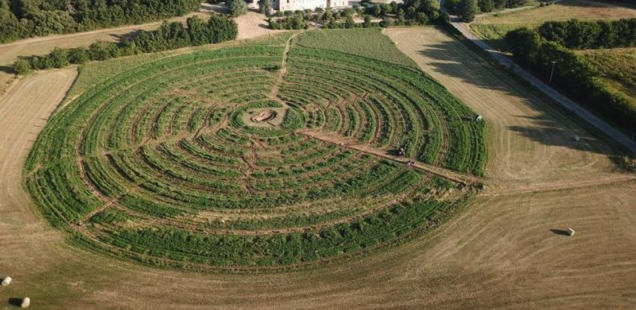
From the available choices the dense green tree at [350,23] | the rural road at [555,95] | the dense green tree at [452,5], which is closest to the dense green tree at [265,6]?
the dense green tree at [350,23]

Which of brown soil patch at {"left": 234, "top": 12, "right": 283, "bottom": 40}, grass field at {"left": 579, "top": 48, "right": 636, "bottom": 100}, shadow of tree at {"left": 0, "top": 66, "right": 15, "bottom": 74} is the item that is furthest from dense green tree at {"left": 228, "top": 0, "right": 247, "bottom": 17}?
grass field at {"left": 579, "top": 48, "right": 636, "bottom": 100}

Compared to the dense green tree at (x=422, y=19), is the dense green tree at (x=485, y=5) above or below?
above

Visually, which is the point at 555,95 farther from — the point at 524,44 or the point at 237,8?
the point at 237,8

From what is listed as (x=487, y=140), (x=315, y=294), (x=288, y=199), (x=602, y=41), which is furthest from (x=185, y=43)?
(x=602, y=41)

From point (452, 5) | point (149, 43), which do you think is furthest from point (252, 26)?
point (452, 5)

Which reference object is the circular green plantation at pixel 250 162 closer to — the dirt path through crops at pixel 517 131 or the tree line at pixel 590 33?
the dirt path through crops at pixel 517 131
